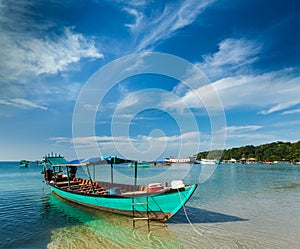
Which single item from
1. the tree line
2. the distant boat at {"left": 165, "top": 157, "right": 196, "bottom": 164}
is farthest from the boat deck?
the distant boat at {"left": 165, "top": 157, "right": 196, "bottom": 164}

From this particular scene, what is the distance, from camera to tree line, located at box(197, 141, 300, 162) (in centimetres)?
8874

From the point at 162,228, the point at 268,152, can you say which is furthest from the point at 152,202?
the point at 268,152

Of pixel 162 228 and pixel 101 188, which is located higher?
pixel 101 188

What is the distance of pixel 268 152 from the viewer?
101938mm

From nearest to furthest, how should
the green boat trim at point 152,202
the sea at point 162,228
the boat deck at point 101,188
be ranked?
the sea at point 162,228 < the green boat trim at point 152,202 < the boat deck at point 101,188

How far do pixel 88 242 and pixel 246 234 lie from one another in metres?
6.31

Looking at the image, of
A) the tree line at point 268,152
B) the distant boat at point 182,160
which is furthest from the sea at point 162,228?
the distant boat at point 182,160

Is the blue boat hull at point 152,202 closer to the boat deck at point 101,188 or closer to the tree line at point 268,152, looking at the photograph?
the boat deck at point 101,188

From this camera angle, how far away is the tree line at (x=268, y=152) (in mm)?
88744

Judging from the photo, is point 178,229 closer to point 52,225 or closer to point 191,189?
point 191,189

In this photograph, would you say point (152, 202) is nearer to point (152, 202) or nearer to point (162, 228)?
point (152, 202)

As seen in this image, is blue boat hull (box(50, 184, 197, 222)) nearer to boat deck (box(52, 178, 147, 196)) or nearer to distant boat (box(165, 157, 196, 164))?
boat deck (box(52, 178, 147, 196))

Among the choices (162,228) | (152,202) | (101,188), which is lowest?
(162,228)

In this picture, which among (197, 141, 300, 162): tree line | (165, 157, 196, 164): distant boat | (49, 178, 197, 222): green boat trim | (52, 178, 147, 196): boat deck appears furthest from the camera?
(165, 157, 196, 164): distant boat
